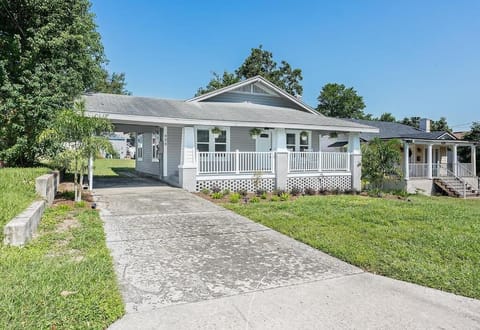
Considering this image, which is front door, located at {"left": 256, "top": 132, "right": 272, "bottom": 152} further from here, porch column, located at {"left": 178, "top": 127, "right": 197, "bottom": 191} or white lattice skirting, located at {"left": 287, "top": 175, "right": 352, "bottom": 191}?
porch column, located at {"left": 178, "top": 127, "right": 197, "bottom": 191}

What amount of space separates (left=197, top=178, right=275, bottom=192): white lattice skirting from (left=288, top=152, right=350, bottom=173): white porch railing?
130cm

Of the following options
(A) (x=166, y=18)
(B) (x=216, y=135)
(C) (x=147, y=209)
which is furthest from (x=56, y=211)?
(A) (x=166, y=18)

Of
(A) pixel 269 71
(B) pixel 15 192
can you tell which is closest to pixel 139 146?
(B) pixel 15 192

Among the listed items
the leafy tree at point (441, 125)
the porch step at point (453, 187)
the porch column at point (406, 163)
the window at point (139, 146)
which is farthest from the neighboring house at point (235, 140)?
the leafy tree at point (441, 125)

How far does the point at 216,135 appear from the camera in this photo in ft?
46.3

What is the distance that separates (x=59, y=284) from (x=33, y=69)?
1039cm

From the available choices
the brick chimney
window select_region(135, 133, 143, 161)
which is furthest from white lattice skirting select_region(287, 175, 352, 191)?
the brick chimney

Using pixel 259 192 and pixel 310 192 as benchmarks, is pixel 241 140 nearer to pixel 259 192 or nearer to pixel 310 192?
pixel 259 192

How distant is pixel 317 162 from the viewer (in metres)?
14.9

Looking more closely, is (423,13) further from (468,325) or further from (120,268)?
(120,268)

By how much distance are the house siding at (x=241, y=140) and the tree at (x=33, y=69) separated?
7.25m

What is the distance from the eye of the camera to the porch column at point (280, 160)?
1365 centimetres

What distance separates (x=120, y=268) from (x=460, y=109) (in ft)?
151

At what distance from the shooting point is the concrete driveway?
3.00 m
